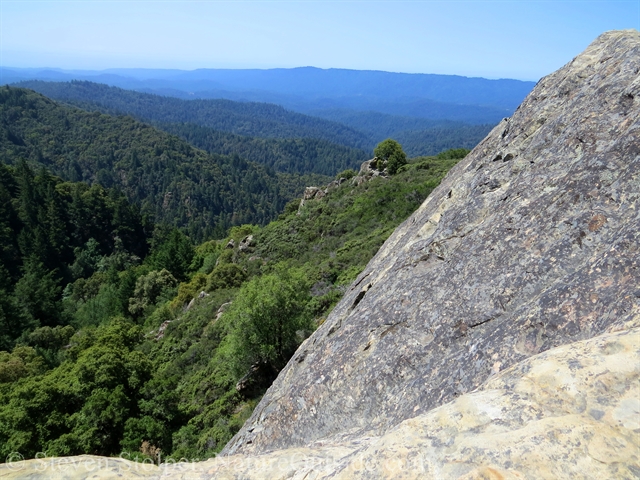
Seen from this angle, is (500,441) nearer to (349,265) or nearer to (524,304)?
(524,304)

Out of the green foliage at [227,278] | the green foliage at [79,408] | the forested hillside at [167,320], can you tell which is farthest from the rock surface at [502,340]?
the green foliage at [227,278]

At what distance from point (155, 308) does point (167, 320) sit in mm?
10381

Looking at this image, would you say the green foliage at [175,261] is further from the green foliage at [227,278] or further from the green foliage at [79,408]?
the green foliage at [79,408]

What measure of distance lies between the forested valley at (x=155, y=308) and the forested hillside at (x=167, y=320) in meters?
0.12

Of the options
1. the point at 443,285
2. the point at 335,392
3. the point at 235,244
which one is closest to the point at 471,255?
the point at 443,285

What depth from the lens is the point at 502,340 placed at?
671cm

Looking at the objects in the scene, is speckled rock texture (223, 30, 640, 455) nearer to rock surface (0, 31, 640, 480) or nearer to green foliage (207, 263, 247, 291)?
rock surface (0, 31, 640, 480)

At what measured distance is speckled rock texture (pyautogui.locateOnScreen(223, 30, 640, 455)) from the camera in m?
6.48

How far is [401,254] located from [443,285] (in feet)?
8.98

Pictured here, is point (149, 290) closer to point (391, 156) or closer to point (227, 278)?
point (227, 278)

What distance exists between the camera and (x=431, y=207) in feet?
47.0

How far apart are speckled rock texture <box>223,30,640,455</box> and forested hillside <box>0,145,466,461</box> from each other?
958cm

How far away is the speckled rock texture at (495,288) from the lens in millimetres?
6477

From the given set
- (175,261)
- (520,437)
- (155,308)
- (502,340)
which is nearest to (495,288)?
(502,340)
